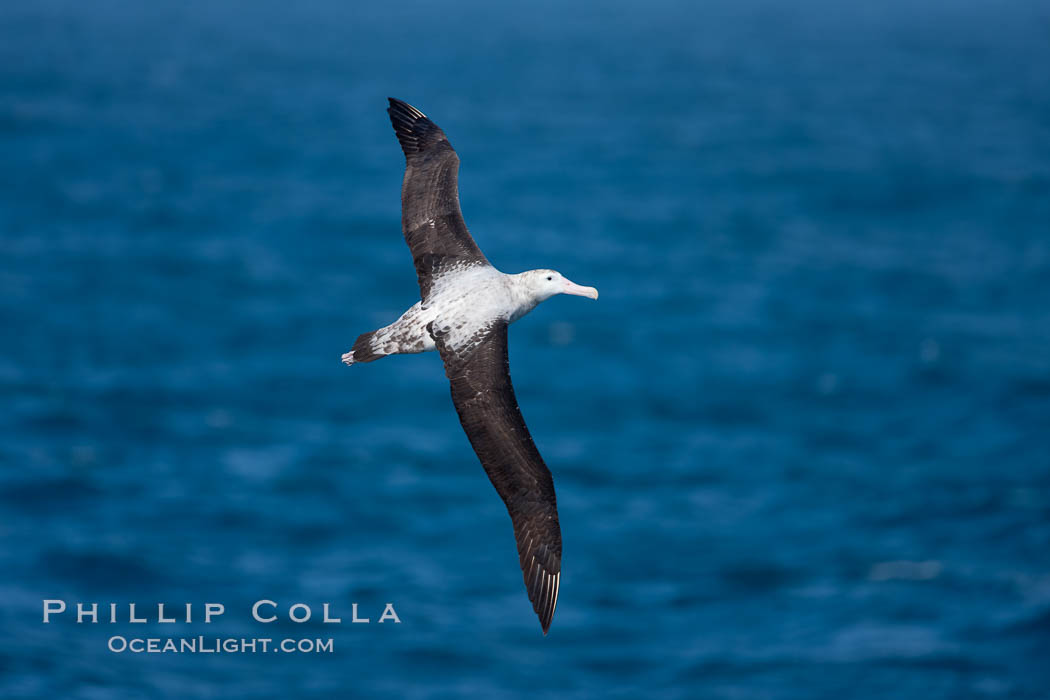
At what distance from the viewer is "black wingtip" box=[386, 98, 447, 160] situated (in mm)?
18047

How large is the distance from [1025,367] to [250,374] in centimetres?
5045

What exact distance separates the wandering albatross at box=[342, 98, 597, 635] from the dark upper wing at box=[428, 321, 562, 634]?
0.04 feet

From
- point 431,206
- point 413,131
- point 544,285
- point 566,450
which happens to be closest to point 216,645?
point 566,450

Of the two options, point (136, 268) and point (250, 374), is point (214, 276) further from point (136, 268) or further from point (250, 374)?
point (250, 374)

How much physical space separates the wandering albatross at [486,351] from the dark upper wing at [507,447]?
12 mm

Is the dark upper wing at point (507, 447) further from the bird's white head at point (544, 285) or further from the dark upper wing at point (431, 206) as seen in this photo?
the dark upper wing at point (431, 206)

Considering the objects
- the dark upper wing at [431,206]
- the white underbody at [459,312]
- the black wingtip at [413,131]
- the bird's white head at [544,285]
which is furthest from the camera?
the black wingtip at [413,131]

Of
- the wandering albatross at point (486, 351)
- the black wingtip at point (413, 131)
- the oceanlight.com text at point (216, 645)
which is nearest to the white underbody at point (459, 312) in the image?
the wandering albatross at point (486, 351)

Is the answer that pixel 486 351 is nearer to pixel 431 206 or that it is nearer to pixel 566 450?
pixel 431 206

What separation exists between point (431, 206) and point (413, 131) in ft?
5.24

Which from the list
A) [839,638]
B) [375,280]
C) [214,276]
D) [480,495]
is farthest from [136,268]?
[839,638]

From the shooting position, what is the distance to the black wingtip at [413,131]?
59.2ft

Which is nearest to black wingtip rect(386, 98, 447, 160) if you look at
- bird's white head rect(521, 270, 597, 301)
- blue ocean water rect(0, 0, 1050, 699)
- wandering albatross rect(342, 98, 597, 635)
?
wandering albatross rect(342, 98, 597, 635)

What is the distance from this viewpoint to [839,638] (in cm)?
6134
